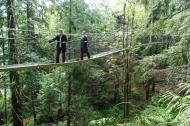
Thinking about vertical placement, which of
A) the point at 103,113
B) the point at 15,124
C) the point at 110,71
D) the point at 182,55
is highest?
the point at 182,55

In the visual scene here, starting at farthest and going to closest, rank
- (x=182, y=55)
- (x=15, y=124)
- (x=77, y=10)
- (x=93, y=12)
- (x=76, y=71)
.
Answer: (x=93, y=12)
(x=77, y=10)
(x=76, y=71)
(x=15, y=124)
(x=182, y=55)

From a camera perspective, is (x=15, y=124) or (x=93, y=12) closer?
(x=15, y=124)

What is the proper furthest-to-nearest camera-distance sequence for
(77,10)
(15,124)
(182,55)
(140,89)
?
(140,89) < (77,10) < (15,124) < (182,55)

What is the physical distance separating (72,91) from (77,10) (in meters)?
4.58

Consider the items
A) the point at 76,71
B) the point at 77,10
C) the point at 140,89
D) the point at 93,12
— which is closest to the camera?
the point at 76,71

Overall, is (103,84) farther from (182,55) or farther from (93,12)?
(182,55)

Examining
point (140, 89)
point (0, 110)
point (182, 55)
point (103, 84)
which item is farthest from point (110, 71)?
point (182, 55)

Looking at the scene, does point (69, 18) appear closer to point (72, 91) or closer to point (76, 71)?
point (76, 71)

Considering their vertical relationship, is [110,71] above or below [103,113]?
above

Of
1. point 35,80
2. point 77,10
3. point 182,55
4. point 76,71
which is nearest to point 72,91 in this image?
point 76,71

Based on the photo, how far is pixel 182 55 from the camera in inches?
270

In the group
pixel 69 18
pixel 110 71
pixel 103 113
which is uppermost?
pixel 69 18

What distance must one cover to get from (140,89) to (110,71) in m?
5.47

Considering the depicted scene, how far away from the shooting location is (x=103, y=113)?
64.6 feet
